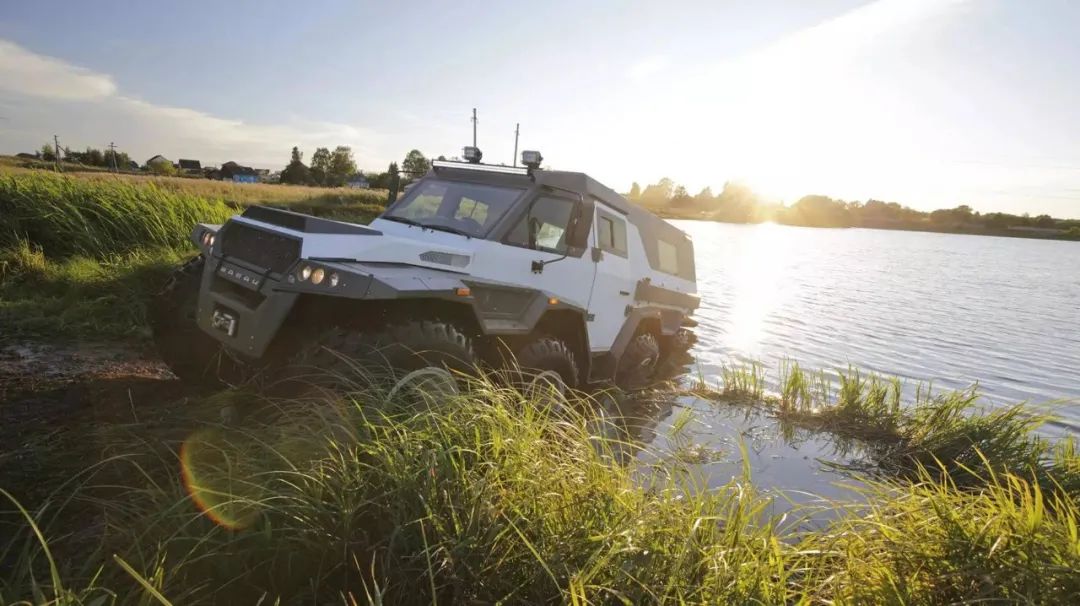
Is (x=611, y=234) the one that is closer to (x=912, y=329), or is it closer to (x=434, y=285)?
(x=434, y=285)

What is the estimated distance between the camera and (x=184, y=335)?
414cm

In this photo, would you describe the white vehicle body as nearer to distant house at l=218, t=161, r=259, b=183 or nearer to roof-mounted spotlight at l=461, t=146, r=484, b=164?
roof-mounted spotlight at l=461, t=146, r=484, b=164

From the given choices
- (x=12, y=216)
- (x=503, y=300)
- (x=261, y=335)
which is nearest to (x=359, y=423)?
(x=261, y=335)

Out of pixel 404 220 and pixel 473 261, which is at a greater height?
pixel 404 220

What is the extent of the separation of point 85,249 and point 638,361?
7.49 metres

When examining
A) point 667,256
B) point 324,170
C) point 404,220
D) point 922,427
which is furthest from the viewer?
point 324,170

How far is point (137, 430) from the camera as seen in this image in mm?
2998

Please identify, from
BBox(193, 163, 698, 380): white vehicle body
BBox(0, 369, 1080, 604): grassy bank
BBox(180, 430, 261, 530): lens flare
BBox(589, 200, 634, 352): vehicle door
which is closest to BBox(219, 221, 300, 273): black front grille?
BBox(193, 163, 698, 380): white vehicle body

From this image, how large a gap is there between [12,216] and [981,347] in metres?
16.3

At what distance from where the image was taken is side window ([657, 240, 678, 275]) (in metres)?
6.90

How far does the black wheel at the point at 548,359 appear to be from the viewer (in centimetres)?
416

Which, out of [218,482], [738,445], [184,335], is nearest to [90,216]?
[184,335]

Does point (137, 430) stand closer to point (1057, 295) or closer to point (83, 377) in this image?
point (83, 377)

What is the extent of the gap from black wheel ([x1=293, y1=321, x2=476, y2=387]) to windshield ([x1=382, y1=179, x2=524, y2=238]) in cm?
118
